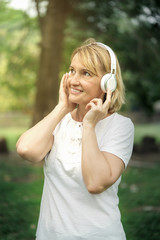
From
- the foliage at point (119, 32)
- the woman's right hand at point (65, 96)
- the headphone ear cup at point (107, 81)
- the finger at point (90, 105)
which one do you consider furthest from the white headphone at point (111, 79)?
the foliage at point (119, 32)

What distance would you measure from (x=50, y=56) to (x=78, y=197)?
8.20 metres

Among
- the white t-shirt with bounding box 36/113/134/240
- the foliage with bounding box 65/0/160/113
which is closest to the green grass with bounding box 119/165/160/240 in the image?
the white t-shirt with bounding box 36/113/134/240

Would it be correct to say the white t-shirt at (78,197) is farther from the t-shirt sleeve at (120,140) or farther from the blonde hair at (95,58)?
the blonde hair at (95,58)

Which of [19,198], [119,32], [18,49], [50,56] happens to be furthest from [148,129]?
[19,198]

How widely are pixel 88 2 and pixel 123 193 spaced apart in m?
6.15

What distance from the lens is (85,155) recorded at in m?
1.92

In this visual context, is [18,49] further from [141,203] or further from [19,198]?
[141,203]

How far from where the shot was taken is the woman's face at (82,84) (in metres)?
2.11

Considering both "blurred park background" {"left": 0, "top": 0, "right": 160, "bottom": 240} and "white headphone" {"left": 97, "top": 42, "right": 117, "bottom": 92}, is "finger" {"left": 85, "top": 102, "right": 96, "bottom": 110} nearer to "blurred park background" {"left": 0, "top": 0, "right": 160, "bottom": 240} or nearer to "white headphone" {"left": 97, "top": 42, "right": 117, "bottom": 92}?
"white headphone" {"left": 97, "top": 42, "right": 117, "bottom": 92}

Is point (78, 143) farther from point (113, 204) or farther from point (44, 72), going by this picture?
point (44, 72)

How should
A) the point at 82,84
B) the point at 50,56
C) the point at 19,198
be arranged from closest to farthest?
the point at 82,84
the point at 19,198
the point at 50,56

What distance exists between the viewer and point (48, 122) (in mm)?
2174

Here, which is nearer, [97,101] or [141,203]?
[97,101]

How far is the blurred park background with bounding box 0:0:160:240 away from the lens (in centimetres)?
537
